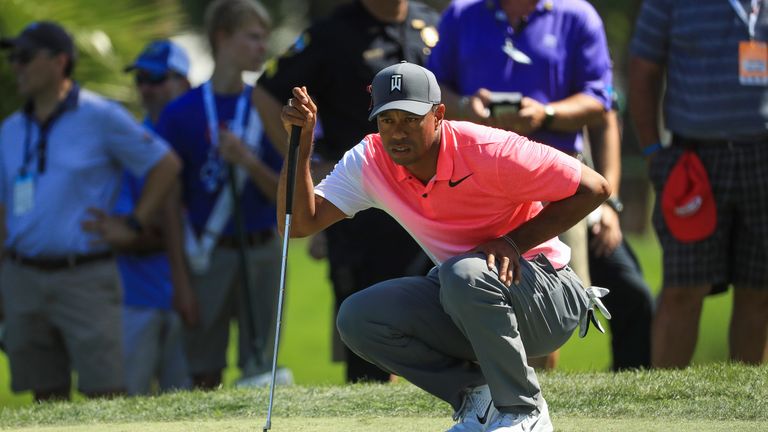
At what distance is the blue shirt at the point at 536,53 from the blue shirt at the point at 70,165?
2316mm

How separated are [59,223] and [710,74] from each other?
374 cm

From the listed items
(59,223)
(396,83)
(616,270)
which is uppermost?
(396,83)

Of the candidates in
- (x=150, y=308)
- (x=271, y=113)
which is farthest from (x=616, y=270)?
(x=150, y=308)

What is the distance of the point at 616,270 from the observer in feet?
25.4

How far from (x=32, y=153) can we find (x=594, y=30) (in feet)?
11.1

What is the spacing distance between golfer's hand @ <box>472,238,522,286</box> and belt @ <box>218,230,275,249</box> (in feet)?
13.5

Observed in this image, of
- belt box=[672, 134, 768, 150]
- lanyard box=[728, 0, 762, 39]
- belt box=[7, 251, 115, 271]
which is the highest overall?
lanyard box=[728, 0, 762, 39]

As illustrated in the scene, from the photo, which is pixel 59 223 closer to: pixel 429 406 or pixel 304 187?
pixel 429 406

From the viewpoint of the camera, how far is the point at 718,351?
31.9ft

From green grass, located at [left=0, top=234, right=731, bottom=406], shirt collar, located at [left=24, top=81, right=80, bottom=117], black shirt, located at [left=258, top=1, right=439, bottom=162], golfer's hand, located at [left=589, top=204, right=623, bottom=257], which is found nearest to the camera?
golfer's hand, located at [left=589, top=204, right=623, bottom=257]

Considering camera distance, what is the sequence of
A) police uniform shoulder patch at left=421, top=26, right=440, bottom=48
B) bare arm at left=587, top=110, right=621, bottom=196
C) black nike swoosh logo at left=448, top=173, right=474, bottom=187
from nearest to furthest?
black nike swoosh logo at left=448, top=173, right=474, bottom=187, bare arm at left=587, top=110, right=621, bottom=196, police uniform shoulder patch at left=421, top=26, right=440, bottom=48

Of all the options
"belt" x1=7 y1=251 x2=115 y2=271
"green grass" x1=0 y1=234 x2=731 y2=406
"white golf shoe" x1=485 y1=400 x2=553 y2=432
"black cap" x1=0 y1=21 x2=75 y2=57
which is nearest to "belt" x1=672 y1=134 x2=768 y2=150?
"green grass" x1=0 y1=234 x2=731 y2=406

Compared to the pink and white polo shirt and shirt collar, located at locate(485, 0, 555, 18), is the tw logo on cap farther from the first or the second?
shirt collar, located at locate(485, 0, 555, 18)

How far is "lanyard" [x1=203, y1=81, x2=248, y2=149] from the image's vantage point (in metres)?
9.47
